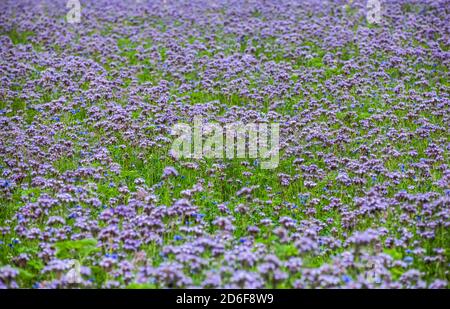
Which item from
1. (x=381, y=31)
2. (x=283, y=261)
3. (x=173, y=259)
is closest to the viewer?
(x=283, y=261)

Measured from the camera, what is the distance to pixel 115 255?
7.29m

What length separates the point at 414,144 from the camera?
11164mm

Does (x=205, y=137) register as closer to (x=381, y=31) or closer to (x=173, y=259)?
(x=173, y=259)

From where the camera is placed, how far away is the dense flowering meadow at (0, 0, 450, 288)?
7156mm

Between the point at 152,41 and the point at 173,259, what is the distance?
40.2 ft

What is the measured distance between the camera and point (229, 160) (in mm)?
11070

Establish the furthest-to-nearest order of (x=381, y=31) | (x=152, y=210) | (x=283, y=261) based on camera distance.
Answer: (x=381, y=31) < (x=152, y=210) < (x=283, y=261)

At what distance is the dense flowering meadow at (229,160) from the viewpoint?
23.5ft
